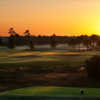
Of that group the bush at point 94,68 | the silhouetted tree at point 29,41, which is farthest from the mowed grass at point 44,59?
the silhouetted tree at point 29,41

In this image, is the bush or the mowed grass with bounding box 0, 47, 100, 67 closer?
the bush

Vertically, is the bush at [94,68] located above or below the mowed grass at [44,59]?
above

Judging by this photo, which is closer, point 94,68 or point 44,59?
point 94,68

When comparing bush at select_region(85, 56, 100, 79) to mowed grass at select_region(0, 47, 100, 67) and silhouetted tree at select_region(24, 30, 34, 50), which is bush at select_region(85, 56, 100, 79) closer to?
mowed grass at select_region(0, 47, 100, 67)

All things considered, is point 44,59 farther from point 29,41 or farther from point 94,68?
point 29,41

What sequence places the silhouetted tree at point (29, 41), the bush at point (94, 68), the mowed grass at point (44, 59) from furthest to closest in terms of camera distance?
the silhouetted tree at point (29, 41)
the mowed grass at point (44, 59)
the bush at point (94, 68)

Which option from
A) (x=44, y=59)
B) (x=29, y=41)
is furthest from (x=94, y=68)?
(x=29, y=41)

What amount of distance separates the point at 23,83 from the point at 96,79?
20.6 ft

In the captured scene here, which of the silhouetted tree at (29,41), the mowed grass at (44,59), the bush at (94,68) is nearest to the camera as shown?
the bush at (94,68)

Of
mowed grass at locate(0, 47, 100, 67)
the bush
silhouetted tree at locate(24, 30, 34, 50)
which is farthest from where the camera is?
silhouetted tree at locate(24, 30, 34, 50)

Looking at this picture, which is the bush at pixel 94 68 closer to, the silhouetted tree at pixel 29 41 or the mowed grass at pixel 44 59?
the mowed grass at pixel 44 59

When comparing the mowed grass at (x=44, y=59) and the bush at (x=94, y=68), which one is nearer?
the bush at (x=94, y=68)

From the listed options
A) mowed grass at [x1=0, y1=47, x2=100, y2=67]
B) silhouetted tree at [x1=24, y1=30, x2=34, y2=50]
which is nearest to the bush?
mowed grass at [x1=0, y1=47, x2=100, y2=67]

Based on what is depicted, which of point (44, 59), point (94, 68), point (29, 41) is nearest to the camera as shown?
point (94, 68)
